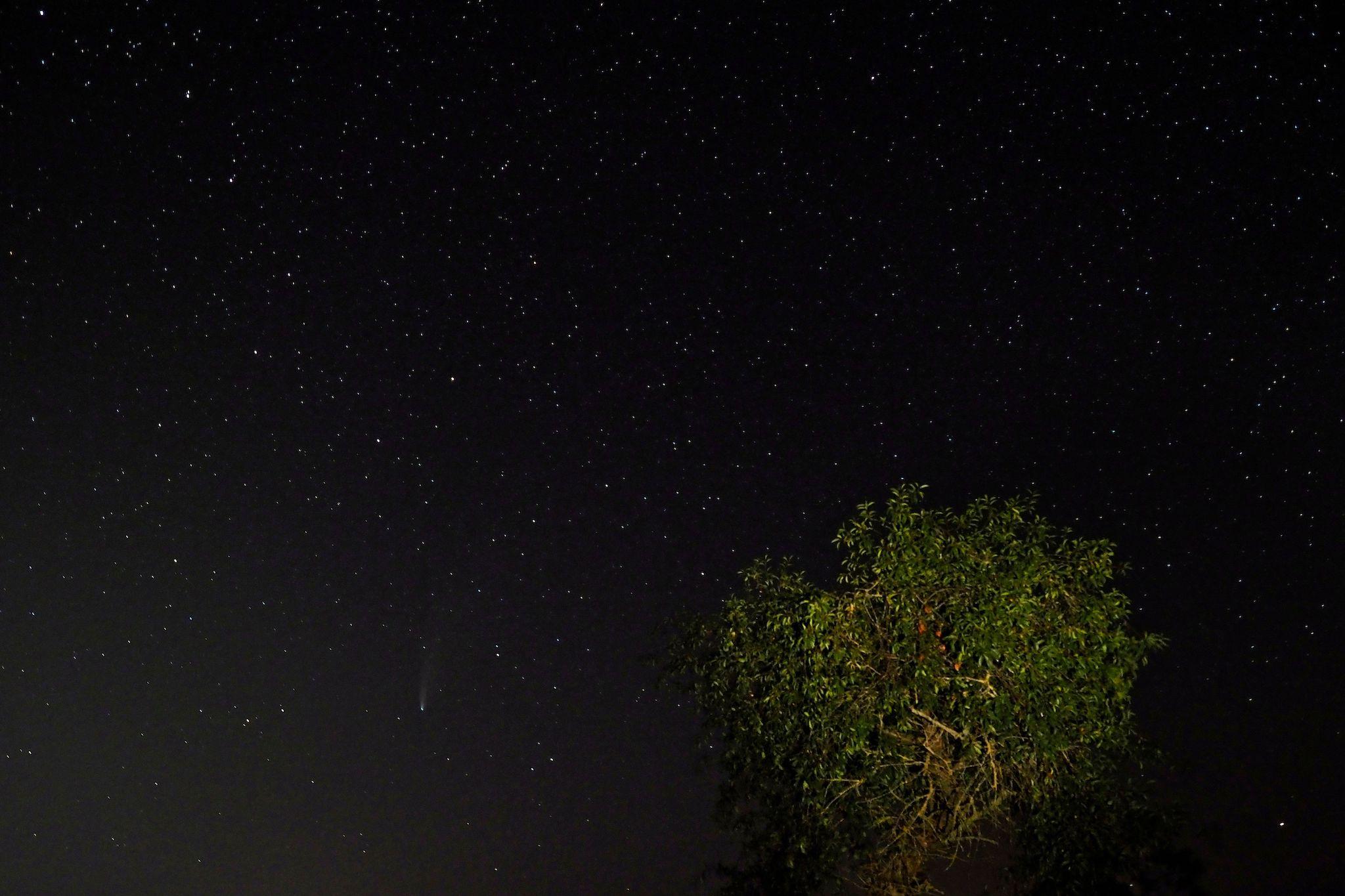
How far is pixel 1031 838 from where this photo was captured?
1174cm

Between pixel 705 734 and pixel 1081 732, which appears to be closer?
pixel 1081 732

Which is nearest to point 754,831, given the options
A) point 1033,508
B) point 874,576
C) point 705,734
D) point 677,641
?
point 705,734

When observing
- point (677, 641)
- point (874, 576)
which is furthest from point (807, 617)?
point (677, 641)

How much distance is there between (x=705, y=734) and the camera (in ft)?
43.6

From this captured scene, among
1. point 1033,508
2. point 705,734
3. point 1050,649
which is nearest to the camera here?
point 1050,649

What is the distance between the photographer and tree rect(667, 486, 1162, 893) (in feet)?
37.8

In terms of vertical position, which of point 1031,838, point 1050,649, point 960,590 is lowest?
point 1031,838

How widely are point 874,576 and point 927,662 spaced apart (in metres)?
1.04

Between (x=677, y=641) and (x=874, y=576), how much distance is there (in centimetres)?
242

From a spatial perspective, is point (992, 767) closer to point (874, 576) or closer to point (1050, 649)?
point (1050, 649)

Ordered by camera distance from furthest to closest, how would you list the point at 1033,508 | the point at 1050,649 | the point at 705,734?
the point at 705,734
the point at 1033,508
the point at 1050,649

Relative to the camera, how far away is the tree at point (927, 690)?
453 inches

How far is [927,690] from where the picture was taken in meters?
11.7

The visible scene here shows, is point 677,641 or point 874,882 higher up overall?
point 677,641
